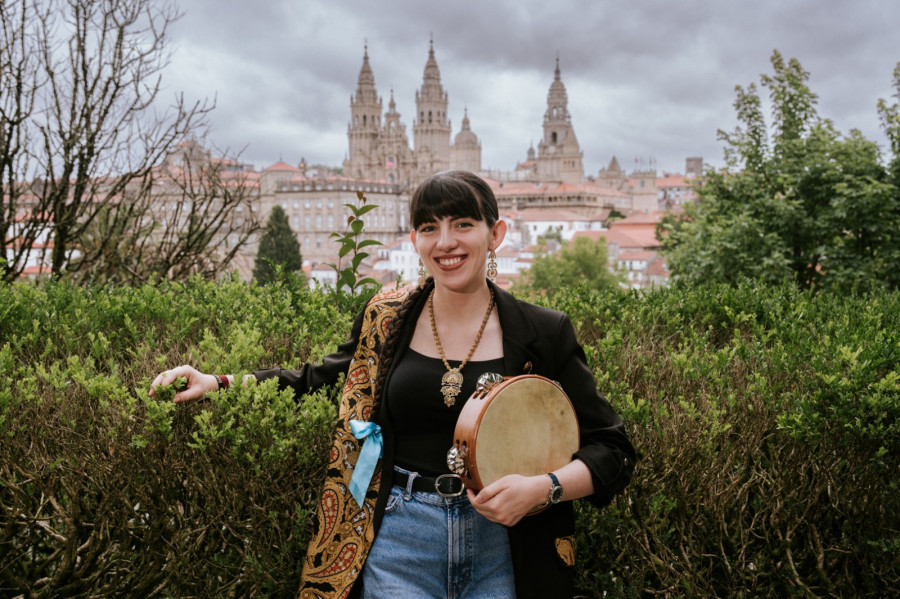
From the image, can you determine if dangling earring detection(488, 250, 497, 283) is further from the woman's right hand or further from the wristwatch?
the woman's right hand

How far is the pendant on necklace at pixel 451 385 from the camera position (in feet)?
6.31

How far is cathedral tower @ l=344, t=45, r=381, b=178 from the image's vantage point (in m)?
126

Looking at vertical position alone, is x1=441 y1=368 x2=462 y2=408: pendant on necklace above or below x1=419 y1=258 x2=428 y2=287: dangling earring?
below

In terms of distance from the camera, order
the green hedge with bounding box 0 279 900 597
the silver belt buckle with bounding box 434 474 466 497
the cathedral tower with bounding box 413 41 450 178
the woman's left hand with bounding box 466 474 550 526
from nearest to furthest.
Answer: the woman's left hand with bounding box 466 474 550 526 < the silver belt buckle with bounding box 434 474 466 497 < the green hedge with bounding box 0 279 900 597 < the cathedral tower with bounding box 413 41 450 178

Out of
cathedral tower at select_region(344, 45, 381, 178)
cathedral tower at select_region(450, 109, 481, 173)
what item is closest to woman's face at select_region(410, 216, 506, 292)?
cathedral tower at select_region(344, 45, 381, 178)

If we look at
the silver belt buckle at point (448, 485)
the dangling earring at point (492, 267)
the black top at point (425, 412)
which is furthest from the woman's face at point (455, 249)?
the silver belt buckle at point (448, 485)

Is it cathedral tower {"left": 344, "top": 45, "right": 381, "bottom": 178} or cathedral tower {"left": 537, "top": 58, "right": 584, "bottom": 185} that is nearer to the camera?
cathedral tower {"left": 344, "top": 45, "right": 381, "bottom": 178}

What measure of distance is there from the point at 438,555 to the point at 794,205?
1778cm

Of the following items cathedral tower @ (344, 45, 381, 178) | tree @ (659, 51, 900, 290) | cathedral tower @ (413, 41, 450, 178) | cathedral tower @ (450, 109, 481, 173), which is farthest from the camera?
cathedral tower @ (450, 109, 481, 173)

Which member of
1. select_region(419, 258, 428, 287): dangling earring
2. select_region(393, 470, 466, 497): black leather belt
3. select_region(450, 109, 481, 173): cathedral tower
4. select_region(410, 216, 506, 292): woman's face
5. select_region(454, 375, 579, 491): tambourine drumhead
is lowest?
select_region(393, 470, 466, 497): black leather belt

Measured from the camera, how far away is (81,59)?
7203 millimetres

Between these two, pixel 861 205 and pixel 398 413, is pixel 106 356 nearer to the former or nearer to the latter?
pixel 398 413

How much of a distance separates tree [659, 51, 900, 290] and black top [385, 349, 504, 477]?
14432 mm

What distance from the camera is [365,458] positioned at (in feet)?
6.36
